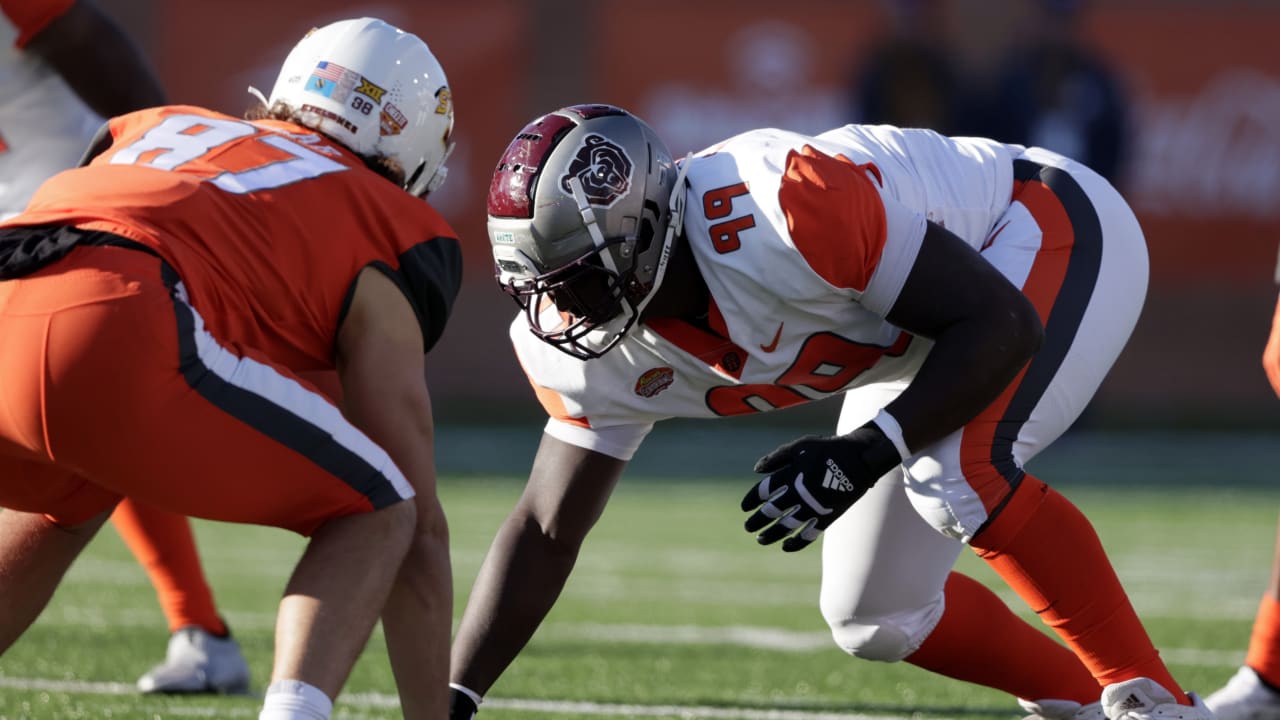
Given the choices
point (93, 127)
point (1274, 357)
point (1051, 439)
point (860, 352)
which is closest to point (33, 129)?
point (93, 127)

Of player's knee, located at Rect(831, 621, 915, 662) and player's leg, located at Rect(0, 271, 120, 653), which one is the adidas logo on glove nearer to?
player's knee, located at Rect(831, 621, 915, 662)

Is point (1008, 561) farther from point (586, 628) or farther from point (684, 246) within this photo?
point (586, 628)

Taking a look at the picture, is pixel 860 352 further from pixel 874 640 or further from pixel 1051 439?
pixel 874 640

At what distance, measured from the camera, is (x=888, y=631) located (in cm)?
327

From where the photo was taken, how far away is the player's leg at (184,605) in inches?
152

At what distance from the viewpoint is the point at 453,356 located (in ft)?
44.1

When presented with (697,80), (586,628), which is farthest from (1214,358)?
(586,628)

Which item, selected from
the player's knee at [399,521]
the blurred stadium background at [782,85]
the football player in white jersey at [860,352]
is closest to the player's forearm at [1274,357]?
the football player in white jersey at [860,352]

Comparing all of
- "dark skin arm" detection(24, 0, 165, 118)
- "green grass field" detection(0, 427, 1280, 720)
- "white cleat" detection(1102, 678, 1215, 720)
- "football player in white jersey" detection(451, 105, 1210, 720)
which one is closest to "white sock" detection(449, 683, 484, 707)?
"football player in white jersey" detection(451, 105, 1210, 720)

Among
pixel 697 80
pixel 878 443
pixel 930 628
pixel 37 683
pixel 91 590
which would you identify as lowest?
pixel 697 80

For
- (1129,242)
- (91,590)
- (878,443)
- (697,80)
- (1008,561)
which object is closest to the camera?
(878,443)

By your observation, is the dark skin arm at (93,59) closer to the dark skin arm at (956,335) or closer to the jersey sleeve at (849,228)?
the jersey sleeve at (849,228)

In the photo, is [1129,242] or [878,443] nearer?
[878,443]

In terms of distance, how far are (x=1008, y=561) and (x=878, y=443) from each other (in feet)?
1.32
